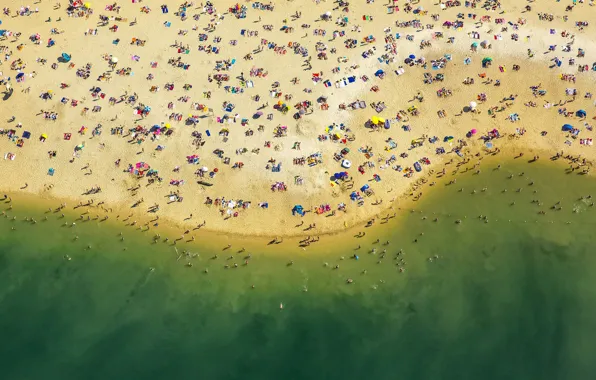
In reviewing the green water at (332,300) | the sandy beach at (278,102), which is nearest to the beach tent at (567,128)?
the sandy beach at (278,102)

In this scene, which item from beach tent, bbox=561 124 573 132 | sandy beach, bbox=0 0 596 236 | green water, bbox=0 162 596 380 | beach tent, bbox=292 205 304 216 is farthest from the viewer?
beach tent, bbox=561 124 573 132

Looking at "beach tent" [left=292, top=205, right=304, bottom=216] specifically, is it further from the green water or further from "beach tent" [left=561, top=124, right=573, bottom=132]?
"beach tent" [left=561, top=124, right=573, bottom=132]

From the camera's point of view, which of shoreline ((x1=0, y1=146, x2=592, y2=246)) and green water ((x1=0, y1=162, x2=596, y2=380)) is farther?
shoreline ((x1=0, y1=146, x2=592, y2=246))

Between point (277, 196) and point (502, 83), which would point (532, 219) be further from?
point (277, 196)

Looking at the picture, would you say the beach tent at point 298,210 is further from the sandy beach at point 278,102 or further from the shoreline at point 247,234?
the shoreline at point 247,234

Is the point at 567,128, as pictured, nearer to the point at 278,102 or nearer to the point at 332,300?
the point at 278,102

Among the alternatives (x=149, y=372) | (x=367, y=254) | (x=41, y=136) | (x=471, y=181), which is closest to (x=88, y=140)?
(x=41, y=136)

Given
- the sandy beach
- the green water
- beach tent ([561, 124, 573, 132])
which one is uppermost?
the sandy beach

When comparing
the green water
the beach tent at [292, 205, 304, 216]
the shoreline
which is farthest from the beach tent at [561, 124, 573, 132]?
the beach tent at [292, 205, 304, 216]
